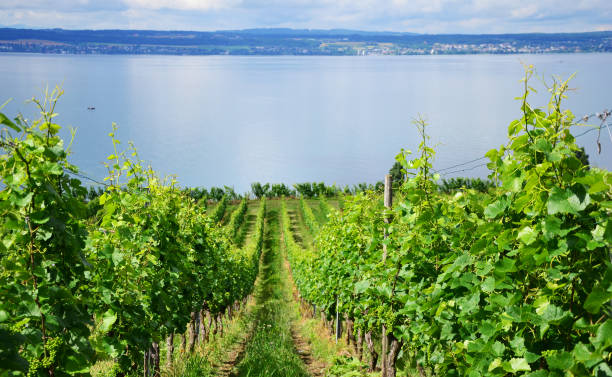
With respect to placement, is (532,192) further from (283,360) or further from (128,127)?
(128,127)

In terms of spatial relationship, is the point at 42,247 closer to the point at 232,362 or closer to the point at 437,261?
the point at 437,261

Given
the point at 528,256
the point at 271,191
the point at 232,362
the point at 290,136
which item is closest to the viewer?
the point at 528,256

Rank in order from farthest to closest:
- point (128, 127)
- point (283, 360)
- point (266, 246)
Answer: point (128, 127), point (266, 246), point (283, 360)

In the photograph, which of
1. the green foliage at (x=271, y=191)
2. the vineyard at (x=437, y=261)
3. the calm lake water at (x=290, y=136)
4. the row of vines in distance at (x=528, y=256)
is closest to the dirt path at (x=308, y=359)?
the vineyard at (x=437, y=261)

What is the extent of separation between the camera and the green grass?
8.08m

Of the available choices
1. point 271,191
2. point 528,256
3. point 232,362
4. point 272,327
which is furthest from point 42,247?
point 271,191

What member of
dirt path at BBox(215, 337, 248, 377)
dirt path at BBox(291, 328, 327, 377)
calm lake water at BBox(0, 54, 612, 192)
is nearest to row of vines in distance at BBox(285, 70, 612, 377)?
dirt path at BBox(215, 337, 248, 377)

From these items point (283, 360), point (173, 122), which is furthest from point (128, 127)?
point (283, 360)

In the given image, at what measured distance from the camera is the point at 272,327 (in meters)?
14.4

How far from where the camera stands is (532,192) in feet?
8.40

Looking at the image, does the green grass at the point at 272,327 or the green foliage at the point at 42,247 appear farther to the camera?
the green grass at the point at 272,327

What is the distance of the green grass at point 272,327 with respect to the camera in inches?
318

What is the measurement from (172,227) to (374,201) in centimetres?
303

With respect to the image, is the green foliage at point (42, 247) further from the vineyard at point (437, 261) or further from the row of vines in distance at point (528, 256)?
the row of vines in distance at point (528, 256)
